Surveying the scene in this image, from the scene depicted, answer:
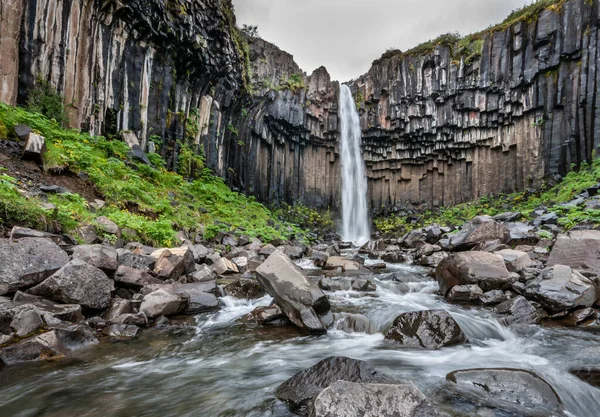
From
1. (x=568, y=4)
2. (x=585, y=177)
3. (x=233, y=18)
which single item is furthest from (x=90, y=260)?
(x=568, y=4)

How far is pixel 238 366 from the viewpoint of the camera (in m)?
3.55

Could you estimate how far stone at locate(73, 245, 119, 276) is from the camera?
4.90m

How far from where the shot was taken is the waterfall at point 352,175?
1163 inches

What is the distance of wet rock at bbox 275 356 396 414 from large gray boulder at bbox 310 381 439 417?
1.41ft

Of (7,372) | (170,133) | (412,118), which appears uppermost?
(412,118)

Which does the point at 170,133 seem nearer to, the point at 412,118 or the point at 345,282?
the point at 345,282

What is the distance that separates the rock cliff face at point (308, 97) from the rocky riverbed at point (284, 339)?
10.1 metres

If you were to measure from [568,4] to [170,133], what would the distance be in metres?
27.2

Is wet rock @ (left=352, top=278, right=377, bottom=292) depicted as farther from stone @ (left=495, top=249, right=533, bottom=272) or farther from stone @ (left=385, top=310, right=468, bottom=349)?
stone @ (left=495, top=249, right=533, bottom=272)

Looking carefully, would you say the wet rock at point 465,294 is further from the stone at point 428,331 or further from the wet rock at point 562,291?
the stone at point 428,331

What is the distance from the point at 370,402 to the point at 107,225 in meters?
7.07

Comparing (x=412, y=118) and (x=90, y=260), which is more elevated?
(x=412, y=118)

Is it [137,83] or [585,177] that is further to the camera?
[585,177]

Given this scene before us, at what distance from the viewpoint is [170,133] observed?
640 inches
